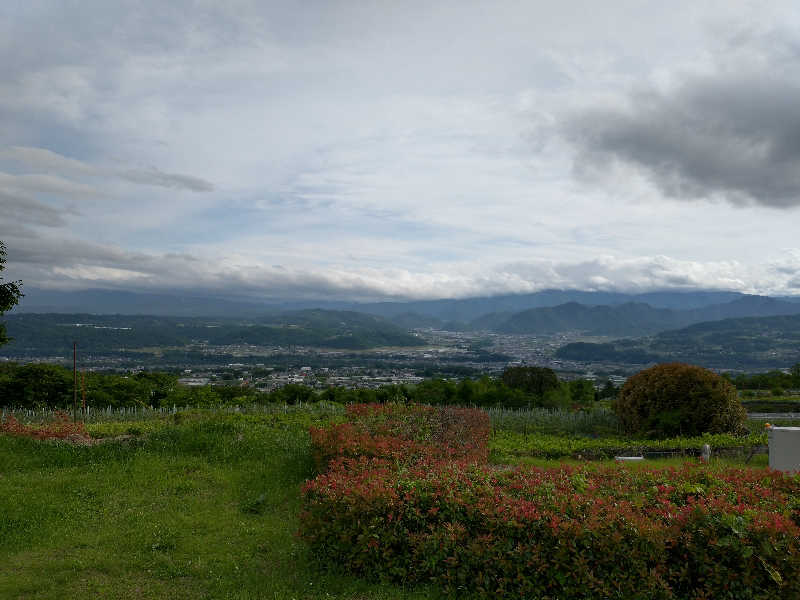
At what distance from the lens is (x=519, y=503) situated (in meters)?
5.24

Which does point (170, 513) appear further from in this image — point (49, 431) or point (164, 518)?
point (49, 431)

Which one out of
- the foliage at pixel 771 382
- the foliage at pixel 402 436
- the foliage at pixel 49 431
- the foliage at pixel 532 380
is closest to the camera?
the foliage at pixel 402 436

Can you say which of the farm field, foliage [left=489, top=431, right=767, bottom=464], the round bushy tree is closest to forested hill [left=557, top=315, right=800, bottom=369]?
the round bushy tree

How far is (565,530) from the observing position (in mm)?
4723

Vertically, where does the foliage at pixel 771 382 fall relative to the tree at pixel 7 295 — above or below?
below

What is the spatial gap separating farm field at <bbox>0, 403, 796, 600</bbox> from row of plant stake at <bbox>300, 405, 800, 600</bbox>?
0.41 m

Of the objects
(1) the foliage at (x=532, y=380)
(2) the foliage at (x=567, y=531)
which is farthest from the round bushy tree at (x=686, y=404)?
(2) the foliage at (x=567, y=531)

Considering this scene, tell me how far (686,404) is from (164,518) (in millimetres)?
15027

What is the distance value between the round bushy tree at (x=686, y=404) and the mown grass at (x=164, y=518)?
1113 centimetres

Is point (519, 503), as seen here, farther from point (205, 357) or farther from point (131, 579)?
point (205, 357)

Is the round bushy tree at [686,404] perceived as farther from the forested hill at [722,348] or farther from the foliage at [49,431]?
the forested hill at [722,348]

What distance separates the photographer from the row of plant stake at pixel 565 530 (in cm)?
443

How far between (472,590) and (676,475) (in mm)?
3093

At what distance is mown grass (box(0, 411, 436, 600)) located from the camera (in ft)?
18.2
